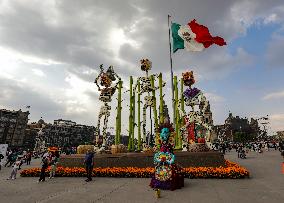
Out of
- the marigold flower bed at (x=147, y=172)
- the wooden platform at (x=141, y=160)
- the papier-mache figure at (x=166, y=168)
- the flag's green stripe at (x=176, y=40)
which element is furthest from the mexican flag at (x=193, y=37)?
the papier-mache figure at (x=166, y=168)

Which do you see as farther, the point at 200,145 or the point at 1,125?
the point at 1,125

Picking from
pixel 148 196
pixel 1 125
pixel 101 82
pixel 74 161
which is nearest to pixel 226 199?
pixel 148 196

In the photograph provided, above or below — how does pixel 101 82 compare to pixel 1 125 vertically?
below

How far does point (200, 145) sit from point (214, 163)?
2.05 metres

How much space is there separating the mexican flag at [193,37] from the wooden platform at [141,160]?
25.3 feet

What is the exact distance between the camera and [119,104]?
2450cm

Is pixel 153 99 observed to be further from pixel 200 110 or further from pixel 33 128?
pixel 33 128

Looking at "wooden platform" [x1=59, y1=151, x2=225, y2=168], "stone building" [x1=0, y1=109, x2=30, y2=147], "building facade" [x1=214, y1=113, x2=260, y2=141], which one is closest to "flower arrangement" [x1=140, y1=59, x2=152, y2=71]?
"wooden platform" [x1=59, y1=151, x2=225, y2=168]

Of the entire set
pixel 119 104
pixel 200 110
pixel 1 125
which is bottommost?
pixel 200 110

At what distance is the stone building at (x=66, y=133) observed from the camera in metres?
102

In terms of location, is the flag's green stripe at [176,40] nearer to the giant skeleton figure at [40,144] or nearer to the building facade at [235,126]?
the giant skeleton figure at [40,144]

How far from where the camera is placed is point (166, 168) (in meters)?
10.7

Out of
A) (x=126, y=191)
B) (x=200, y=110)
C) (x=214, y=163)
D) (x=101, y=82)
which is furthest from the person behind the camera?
(x=101, y=82)

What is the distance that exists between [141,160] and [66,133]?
319 feet
